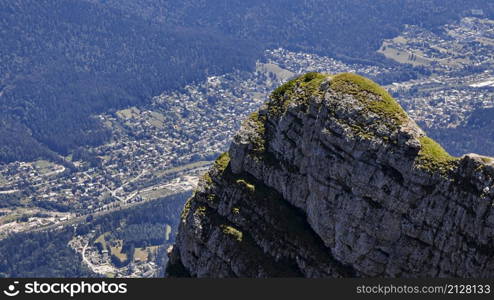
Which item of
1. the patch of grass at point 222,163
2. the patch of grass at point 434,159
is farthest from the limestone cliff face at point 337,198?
the patch of grass at point 222,163

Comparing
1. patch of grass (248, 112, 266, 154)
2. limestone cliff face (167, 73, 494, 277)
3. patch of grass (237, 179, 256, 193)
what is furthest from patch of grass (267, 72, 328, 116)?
patch of grass (237, 179, 256, 193)

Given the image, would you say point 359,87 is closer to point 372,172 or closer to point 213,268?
point 372,172

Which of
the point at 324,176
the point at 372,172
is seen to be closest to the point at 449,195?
the point at 372,172

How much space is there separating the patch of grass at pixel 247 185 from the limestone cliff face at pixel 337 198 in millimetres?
173

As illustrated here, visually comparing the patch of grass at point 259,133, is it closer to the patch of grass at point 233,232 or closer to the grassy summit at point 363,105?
the grassy summit at point 363,105

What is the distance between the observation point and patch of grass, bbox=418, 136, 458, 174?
7362 centimetres

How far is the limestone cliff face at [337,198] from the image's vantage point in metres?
72.6

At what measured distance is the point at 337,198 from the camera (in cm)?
8119

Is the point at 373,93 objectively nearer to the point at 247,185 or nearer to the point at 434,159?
the point at 434,159

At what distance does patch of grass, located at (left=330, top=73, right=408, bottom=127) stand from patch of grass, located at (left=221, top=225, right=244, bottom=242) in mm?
21200

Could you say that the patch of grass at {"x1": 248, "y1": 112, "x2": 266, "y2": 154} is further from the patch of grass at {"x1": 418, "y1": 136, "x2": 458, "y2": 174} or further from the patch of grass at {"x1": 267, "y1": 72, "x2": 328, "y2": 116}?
the patch of grass at {"x1": 418, "y1": 136, "x2": 458, "y2": 174}

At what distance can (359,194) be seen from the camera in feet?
259

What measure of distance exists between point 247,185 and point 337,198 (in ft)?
49.9

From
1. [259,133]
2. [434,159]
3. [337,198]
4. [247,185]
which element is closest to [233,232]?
[247,185]
